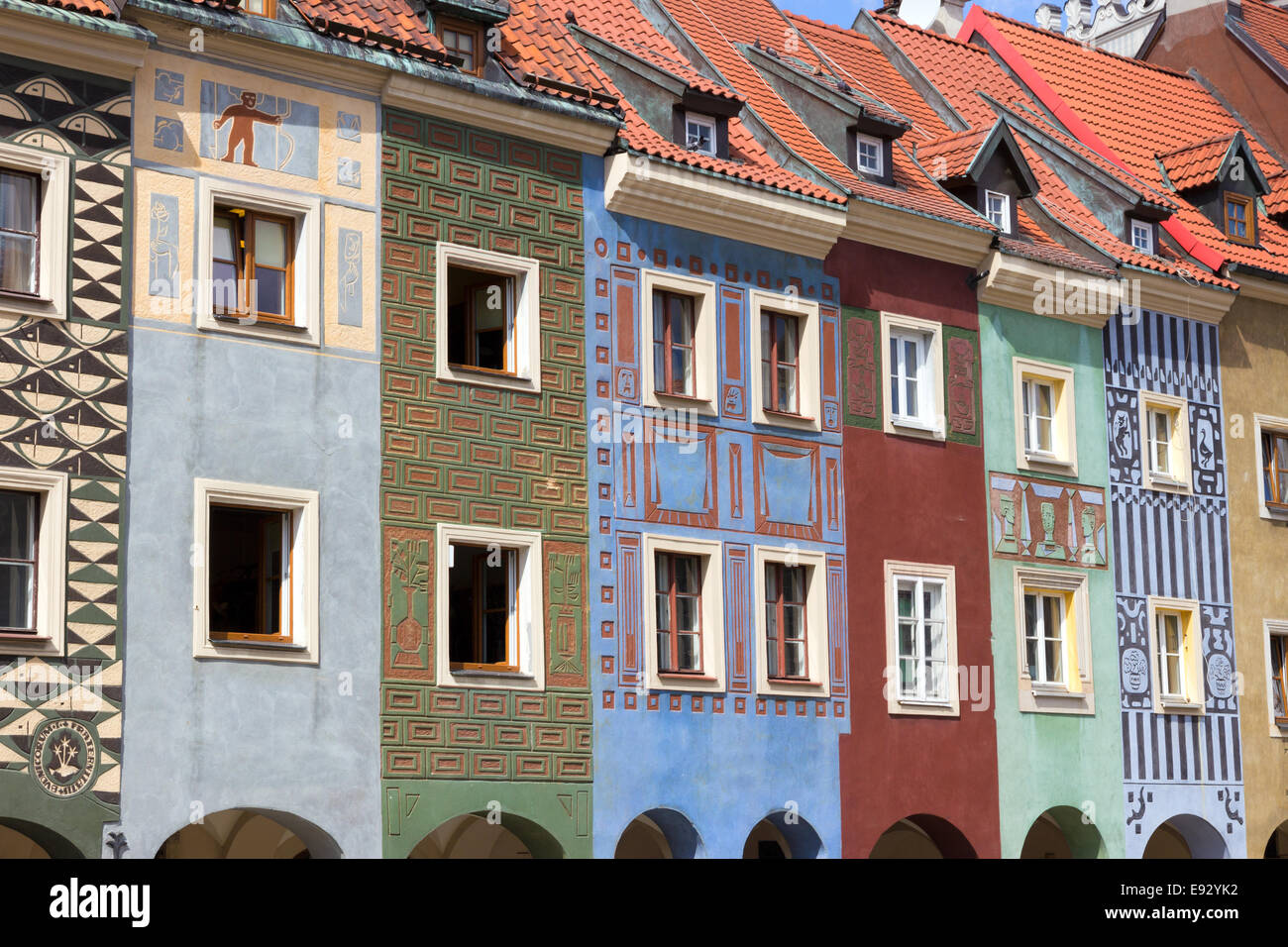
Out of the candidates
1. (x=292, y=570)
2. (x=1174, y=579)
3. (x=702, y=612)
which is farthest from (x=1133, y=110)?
(x=292, y=570)

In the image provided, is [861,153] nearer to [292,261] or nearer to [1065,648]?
[1065,648]

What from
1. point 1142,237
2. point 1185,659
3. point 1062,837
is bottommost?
point 1062,837

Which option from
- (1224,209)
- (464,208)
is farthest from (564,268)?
(1224,209)

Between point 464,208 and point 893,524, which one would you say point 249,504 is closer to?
point 464,208

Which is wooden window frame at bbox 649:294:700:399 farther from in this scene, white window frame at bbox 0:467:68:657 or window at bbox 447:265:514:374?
white window frame at bbox 0:467:68:657

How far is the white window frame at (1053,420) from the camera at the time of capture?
1097 inches

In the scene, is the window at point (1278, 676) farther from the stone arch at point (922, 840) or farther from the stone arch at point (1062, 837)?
the stone arch at point (922, 840)

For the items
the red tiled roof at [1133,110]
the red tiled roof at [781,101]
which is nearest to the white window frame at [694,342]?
the red tiled roof at [781,101]

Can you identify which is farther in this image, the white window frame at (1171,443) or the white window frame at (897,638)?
the white window frame at (1171,443)

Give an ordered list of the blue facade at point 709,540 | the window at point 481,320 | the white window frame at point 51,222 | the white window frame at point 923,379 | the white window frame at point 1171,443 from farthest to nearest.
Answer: the white window frame at point 1171,443
the white window frame at point 923,379
the blue facade at point 709,540
the window at point 481,320
the white window frame at point 51,222

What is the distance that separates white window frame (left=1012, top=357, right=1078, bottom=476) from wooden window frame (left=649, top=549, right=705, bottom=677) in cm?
556

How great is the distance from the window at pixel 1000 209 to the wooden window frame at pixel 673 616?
7188 mm

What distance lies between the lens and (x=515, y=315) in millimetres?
23031

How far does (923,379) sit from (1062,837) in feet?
21.7
